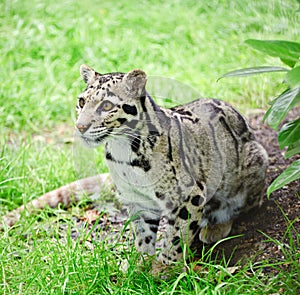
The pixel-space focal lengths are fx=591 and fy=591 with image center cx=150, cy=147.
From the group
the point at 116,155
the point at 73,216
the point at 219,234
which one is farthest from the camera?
the point at 73,216

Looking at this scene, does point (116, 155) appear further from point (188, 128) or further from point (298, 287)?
point (298, 287)

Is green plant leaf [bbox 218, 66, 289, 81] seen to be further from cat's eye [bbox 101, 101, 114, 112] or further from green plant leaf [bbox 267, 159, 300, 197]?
cat's eye [bbox 101, 101, 114, 112]

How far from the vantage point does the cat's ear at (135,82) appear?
335 cm

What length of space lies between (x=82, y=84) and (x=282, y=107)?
12.7ft

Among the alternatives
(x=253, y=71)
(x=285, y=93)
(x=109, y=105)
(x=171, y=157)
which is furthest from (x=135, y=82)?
(x=285, y=93)

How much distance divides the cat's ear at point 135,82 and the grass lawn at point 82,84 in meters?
1.05

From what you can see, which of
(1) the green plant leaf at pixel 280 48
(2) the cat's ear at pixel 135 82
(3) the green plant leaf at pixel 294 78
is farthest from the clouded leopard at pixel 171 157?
(3) the green plant leaf at pixel 294 78

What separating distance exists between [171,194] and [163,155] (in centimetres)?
25

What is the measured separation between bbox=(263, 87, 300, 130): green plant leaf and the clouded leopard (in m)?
0.83

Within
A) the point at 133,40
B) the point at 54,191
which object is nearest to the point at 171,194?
the point at 54,191

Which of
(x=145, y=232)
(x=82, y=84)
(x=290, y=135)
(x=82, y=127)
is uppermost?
(x=82, y=127)

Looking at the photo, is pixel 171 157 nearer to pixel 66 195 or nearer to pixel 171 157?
pixel 171 157

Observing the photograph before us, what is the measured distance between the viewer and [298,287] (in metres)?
3.33

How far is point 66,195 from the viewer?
5.00 meters
